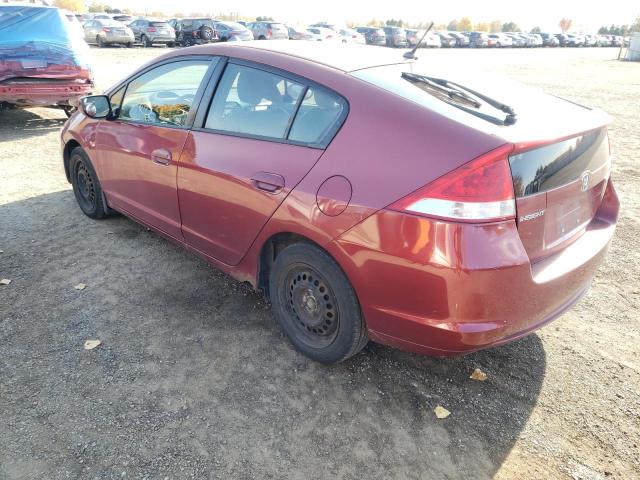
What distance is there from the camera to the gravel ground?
223 cm

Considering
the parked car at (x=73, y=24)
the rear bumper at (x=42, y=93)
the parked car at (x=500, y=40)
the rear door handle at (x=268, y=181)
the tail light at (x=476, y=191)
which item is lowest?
the parked car at (x=500, y=40)

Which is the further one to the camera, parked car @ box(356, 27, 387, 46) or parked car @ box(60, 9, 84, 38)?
parked car @ box(356, 27, 387, 46)

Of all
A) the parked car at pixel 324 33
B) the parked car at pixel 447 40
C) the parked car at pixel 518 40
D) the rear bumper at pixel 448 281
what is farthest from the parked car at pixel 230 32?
the parked car at pixel 518 40

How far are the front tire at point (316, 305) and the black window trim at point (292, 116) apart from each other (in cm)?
57

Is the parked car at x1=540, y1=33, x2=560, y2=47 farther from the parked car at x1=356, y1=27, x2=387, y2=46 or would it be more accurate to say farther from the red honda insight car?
the red honda insight car

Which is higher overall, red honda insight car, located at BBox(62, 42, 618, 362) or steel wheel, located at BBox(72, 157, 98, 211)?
red honda insight car, located at BBox(62, 42, 618, 362)

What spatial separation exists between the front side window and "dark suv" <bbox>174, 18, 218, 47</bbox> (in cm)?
2602

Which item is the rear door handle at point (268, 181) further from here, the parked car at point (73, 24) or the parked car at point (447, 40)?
the parked car at point (447, 40)

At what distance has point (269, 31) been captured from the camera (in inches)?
1212

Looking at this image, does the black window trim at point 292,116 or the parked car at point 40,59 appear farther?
the parked car at point 40,59

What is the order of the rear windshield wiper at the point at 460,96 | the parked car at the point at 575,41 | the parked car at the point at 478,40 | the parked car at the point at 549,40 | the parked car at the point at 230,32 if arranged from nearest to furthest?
the rear windshield wiper at the point at 460,96
the parked car at the point at 230,32
the parked car at the point at 478,40
the parked car at the point at 549,40
the parked car at the point at 575,41

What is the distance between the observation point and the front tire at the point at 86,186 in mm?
4414

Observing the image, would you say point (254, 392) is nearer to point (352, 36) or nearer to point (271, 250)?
point (271, 250)

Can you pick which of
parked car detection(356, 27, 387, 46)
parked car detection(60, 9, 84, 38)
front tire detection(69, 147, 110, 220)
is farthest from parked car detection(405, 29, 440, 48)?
front tire detection(69, 147, 110, 220)
